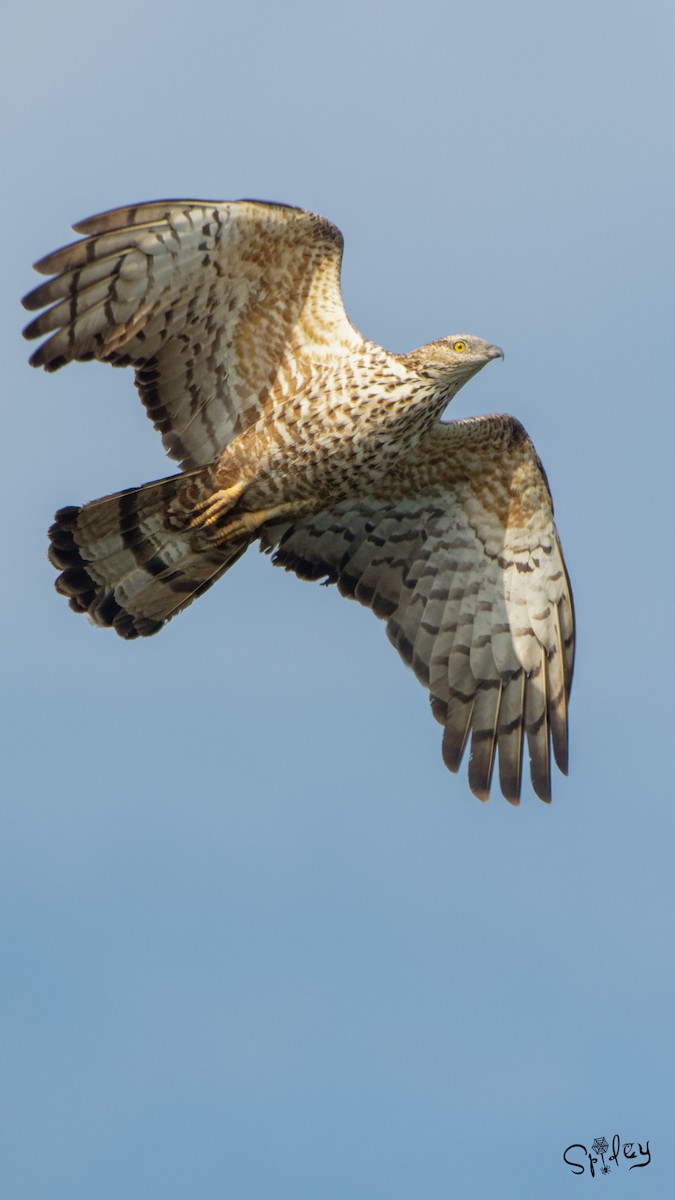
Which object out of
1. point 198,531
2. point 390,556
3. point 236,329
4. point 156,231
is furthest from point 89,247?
point 390,556

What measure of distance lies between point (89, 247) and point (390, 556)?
3262mm

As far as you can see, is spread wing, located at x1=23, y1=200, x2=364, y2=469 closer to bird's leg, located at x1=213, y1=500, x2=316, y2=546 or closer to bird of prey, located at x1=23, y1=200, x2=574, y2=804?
bird of prey, located at x1=23, y1=200, x2=574, y2=804

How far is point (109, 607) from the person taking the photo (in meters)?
12.7

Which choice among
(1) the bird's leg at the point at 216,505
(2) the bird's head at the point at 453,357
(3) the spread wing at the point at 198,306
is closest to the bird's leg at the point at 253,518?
(1) the bird's leg at the point at 216,505

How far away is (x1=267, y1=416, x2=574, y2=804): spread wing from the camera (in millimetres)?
13062

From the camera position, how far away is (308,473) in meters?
12.3

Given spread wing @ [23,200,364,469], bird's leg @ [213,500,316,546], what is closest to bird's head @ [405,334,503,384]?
spread wing @ [23,200,364,469]

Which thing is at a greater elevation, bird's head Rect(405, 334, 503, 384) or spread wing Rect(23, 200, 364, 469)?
spread wing Rect(23, 200, 364, 469)

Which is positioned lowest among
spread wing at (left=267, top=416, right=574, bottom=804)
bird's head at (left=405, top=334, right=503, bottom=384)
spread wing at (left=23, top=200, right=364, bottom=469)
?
spread wing at (left=267, top=416, right=574, bottom=804)

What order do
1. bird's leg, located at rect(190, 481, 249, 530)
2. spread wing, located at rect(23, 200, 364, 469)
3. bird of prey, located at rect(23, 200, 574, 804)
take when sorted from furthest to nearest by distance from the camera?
bird's leg, located at rect(190, 481, 249, 530) → bird of prey, located at rect(23, 200, 574, 804) → spread wing, located at rect(23, 200, 364, 469)

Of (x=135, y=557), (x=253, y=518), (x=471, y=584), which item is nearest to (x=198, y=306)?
(x=253, y=518)

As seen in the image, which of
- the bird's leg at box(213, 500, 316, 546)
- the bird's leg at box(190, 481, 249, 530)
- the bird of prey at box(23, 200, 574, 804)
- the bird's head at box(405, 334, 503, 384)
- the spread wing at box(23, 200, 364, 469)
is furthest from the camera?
the bird's leg at box(213, 500, 316, 546)

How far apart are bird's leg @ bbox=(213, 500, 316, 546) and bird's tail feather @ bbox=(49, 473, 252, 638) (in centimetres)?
10

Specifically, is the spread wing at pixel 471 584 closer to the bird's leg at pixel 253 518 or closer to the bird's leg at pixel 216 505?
the bird's leg at pixel 253 518
